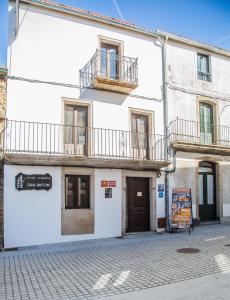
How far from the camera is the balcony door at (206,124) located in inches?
580

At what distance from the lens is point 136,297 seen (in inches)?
218

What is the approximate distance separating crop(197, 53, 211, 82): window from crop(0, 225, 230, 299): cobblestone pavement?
753 cm

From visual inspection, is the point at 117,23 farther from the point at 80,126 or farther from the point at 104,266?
the point at 104,266

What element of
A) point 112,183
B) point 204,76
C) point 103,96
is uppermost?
point 204,76

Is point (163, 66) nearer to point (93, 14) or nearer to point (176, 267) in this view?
point (93, 14)

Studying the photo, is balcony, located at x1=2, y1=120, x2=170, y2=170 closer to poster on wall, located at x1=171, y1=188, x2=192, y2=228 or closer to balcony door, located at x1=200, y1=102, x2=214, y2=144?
poster on wall, located at x1=171, y1=188, x2=192, y2=228

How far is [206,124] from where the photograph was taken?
15.0 m

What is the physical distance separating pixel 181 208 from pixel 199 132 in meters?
3.86

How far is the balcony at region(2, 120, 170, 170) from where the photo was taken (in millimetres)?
10258

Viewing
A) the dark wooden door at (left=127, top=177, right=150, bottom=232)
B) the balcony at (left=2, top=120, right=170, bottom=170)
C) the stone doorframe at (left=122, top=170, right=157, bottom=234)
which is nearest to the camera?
the balcony at (left=2, top=120, right=170, bottom=170)

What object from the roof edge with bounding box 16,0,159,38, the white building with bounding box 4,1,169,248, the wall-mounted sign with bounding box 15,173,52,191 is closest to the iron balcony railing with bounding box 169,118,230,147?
the white building with bounding box 4,1,169,248

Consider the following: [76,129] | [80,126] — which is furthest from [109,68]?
[76,129]

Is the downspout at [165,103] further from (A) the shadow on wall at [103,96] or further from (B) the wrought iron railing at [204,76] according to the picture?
(B) the wrought iron railing at [204,76]

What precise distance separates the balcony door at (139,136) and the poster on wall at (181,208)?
195 cm
